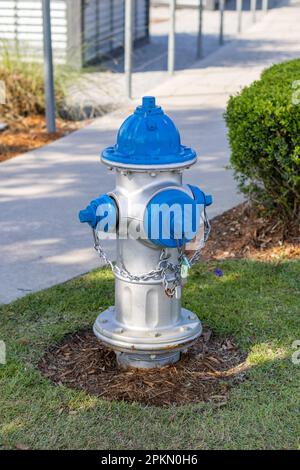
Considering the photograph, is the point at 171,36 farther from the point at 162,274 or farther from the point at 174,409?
the point at 174,409

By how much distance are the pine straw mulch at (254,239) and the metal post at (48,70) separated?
317 centimetres

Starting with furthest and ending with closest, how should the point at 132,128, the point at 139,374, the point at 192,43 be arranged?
the point at 192,43 < the point at 139,374 < the point at 132,128

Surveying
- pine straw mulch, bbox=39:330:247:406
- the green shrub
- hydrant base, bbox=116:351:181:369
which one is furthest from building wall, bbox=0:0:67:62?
hydrant base, bbox=116:351:181:369

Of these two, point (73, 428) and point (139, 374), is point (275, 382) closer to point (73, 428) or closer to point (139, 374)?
point (139, 374)

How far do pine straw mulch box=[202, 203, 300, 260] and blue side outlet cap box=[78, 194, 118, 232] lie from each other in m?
1.91

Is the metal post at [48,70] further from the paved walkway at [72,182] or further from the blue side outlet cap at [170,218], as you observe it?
the blue side outlet cap at [170,218]

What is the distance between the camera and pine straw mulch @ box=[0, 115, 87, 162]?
27.7 feet

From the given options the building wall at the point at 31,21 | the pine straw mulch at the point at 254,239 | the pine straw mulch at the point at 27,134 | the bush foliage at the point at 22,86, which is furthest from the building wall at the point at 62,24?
the pine straw mulch at the point at 254,239

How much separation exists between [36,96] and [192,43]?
735 cm

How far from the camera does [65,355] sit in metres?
4.38

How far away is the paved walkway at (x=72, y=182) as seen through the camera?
5.62 m

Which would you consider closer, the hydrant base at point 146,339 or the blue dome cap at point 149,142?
the blue dome cap at point 149,142

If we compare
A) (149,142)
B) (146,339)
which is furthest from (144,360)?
(149,142)

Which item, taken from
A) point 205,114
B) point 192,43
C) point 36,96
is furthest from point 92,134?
point 192,43
